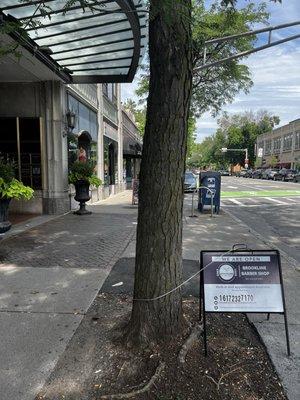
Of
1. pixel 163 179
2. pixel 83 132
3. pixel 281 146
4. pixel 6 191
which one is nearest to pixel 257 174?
pixel 281 146

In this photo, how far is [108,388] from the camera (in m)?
2.78

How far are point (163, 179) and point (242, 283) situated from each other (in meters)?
1.22

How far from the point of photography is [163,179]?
310 cm

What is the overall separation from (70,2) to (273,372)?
323 cm

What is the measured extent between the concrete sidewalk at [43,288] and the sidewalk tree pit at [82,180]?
2379mm

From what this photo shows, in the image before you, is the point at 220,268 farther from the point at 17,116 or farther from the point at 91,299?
the point at 17,116

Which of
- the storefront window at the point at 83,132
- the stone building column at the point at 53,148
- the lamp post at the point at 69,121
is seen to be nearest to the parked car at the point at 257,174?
the storefront window at the point at 83,132

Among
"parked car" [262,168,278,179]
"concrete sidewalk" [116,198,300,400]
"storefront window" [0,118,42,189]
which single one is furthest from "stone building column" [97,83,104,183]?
"parked car" [262,168,278,179]

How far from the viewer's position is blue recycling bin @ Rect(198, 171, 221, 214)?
12.8 metres

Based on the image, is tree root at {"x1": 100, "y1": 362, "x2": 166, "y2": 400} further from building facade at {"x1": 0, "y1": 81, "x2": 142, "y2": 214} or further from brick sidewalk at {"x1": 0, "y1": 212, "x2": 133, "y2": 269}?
building facade at {"x1": 0, "y1": 81, "x2": 142, "y2": 214}

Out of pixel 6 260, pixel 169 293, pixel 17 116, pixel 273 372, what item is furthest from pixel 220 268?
pixel 17 116

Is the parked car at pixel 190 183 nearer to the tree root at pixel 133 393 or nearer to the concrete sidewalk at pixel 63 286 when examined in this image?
the concrete sidewalk at pixel 63 286

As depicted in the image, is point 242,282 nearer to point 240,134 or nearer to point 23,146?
point 23,146

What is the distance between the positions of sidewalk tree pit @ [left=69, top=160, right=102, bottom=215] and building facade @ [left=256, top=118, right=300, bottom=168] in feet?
188
